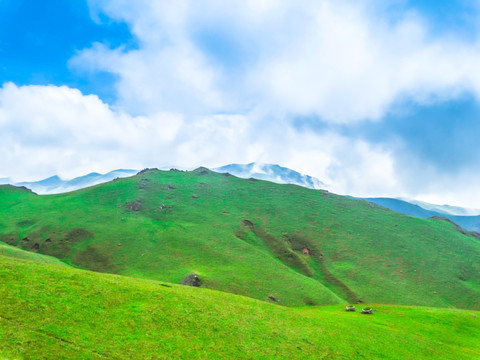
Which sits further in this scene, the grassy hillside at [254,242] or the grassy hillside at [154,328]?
the grassy hillside at [254,242]

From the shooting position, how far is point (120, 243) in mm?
122875

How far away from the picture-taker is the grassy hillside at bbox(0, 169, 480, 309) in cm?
10769

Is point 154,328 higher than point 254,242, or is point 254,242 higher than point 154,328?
point 254,242

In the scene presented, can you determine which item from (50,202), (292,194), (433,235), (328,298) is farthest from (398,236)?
(50,202)

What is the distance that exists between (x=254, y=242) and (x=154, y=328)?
11217 centimetres

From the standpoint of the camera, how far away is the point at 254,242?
140m

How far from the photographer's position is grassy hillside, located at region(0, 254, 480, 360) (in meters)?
24.0

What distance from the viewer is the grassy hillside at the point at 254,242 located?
353 feet

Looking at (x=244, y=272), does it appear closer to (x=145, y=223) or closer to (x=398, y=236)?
(x=145, y=223)

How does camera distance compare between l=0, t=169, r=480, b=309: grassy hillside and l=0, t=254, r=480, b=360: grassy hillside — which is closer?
l=0, t=254, r=480, b=360: grassy hillside

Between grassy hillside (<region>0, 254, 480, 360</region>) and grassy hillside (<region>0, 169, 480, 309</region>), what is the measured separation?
50.3m

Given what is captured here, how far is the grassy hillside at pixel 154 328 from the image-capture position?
78.8ft

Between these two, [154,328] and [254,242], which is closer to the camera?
[154,328]

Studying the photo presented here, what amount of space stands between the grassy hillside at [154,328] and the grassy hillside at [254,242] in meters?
50.3
